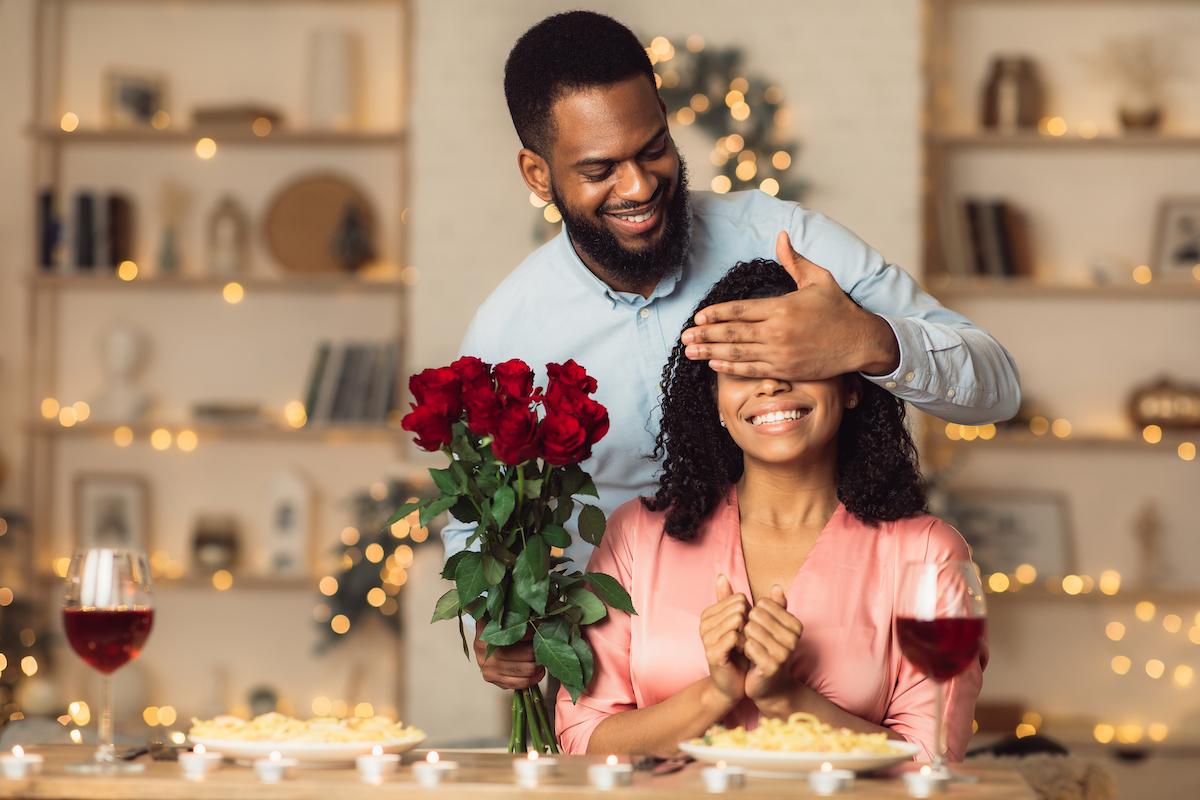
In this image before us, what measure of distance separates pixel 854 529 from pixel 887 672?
0.63 ft

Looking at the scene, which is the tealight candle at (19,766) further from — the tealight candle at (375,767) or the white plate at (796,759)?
the white plate at (796,759)

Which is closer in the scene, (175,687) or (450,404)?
(450,404)

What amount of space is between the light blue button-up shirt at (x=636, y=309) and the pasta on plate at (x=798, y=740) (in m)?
0.76

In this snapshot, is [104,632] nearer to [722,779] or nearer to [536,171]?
[722,779]

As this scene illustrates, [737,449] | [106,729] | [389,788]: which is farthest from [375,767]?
[737,449]

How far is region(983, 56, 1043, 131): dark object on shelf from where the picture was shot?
412cm

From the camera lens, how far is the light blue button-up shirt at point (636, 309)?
1.81 m

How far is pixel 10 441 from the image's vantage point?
173 inches

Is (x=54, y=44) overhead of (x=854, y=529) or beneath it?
overhead

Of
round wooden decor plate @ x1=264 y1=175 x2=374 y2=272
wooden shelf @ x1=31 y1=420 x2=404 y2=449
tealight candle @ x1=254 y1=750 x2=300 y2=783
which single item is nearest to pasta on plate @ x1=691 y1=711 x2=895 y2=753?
tealight candle @ x1=254 y1=750 x2=300 y2=783

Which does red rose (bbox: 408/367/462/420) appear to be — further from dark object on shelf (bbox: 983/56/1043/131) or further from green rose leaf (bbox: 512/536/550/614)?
dark object on shelf (bbox: 983/56/1043/131)

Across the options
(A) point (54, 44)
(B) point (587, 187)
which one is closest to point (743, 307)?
(B) point (587, 187)

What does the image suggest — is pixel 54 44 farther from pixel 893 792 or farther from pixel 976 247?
pixel 893 792

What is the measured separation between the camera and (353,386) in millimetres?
4191
